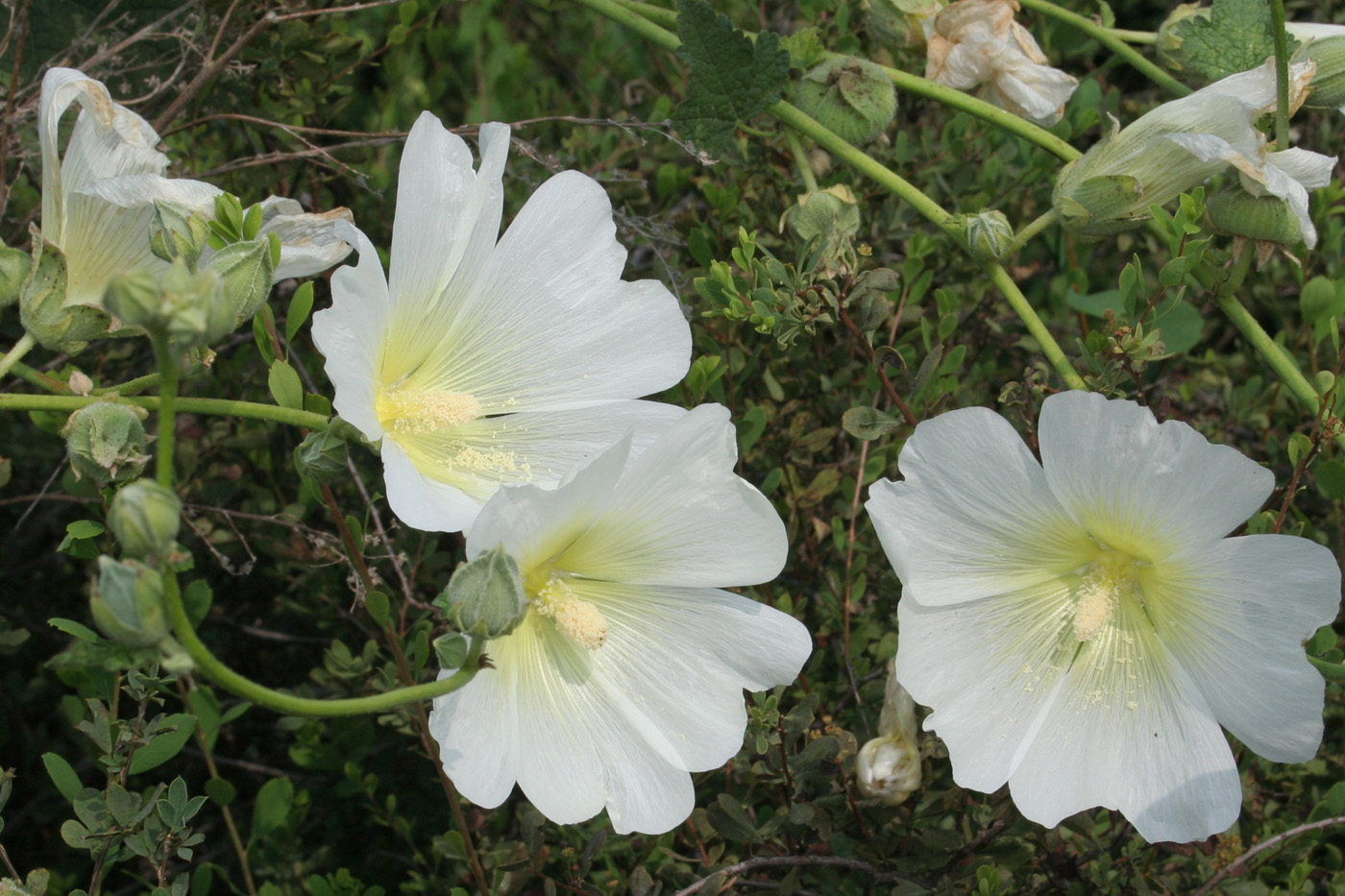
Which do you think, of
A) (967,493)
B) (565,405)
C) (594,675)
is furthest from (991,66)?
(594,675)

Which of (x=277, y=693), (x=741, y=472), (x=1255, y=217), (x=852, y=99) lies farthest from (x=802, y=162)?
(x=277, y=693)

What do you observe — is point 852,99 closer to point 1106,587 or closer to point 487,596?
point 1106,587

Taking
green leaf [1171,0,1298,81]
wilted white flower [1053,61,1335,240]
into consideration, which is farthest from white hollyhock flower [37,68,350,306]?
green leaf [1171,0,1298,81]

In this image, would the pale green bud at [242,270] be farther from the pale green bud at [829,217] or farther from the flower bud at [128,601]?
the pale green bud at [829,217]

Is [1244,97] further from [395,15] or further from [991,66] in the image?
[395,15]

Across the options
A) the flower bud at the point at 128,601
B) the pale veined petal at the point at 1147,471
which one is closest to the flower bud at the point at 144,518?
the flower bud at the point at 128,601

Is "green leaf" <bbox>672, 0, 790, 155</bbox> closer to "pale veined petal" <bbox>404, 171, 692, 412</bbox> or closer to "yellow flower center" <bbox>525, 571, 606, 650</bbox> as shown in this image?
"pale veined petal" <bbox>404, 171, 692, 412</bbox>
